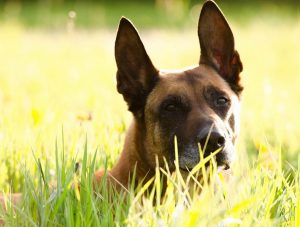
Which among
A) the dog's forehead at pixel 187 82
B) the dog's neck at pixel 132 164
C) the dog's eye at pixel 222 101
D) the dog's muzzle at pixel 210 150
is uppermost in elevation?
the dog's forehead at pixel 187 82

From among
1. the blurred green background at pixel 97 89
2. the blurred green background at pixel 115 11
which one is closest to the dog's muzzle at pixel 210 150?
the blurred green background at pixel 97 89

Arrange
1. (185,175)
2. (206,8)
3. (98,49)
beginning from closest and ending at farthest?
(185,175), (206,8), (98,49)

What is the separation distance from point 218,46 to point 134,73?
62 cm

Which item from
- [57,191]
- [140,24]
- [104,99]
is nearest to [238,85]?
[57,191]

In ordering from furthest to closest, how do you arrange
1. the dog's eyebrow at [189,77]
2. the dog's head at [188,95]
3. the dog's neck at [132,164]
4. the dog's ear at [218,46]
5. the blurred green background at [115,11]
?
the blurred green background at [115,11], the dog's ear at [218,46], the dog's eyebrow at [189,77], the dog's neck at [132,164], the dog's head at [188,95]

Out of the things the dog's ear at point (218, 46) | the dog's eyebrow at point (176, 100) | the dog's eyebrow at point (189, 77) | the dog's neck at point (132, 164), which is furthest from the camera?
the dog's ear at point (218, 46)

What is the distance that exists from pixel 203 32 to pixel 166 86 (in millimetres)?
530

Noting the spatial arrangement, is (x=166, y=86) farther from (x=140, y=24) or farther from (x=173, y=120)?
(x=140, y=24)

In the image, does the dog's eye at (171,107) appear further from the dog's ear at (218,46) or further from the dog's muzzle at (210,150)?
the dog's ear at (218,46)

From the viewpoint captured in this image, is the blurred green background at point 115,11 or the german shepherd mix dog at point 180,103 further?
the blurred green background at point 115,11

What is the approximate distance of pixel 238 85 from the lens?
469 centimetres

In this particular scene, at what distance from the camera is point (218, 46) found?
190 inches

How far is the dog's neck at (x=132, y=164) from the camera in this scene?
4203 mm

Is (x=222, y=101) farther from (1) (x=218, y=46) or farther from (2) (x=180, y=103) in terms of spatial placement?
(1) (x=218, y=46)
